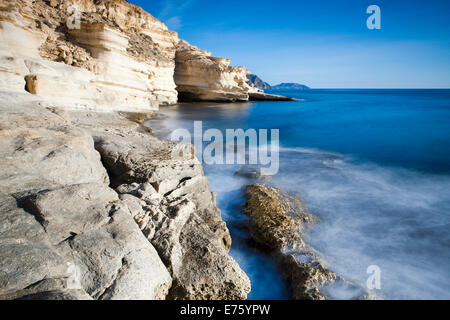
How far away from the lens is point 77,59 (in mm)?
11008

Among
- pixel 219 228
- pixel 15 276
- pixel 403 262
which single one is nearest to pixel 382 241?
pixel 403 262

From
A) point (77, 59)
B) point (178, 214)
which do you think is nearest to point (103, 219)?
point (178, 214)

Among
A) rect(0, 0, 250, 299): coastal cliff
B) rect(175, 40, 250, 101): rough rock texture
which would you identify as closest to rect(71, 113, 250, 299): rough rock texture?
rect(0, 0, 250, 299): coastal cliff

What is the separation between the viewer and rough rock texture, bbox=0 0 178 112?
25.6ft

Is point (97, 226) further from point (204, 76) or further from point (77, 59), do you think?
point (204, 76)

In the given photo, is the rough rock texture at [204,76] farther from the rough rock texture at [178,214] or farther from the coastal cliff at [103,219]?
the rough rock texture at [178,214]

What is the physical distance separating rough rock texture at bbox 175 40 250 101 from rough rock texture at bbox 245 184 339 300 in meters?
22.8

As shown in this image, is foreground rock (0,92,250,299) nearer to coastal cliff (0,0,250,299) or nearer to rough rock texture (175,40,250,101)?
coastal cliff (0,0,250,299)

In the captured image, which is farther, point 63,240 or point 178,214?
point 178,214

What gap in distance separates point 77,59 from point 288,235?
39.3ft

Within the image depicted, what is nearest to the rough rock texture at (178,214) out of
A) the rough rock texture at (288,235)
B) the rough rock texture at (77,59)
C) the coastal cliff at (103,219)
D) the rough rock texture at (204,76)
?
the coastal cliff at (103,219)

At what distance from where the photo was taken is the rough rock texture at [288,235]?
3002 millimetres

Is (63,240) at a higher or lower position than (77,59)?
lower

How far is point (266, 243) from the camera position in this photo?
381 centimetres
